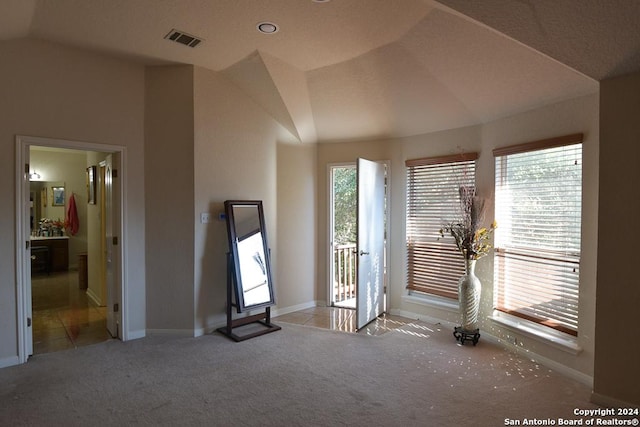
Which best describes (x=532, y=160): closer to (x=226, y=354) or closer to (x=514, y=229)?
(x=514, y=229)

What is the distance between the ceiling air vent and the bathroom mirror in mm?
1607

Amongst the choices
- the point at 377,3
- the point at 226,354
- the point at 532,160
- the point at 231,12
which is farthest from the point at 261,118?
the point at 532,160

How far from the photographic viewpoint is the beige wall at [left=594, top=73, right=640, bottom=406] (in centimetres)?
248

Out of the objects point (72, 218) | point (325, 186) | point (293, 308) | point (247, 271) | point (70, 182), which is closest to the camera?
point (247, 271)

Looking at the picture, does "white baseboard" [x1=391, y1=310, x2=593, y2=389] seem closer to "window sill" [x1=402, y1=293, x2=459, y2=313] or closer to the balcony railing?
"window sill" [x1=402, y1=293, x2=459, y2=313]

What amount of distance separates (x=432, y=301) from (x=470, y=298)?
0.76 m

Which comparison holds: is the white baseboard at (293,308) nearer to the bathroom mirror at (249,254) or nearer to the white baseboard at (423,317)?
the bathroom mirror at (249,254)

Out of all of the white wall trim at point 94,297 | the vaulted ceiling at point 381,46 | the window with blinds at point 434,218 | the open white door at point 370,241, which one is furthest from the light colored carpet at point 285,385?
the vaulted ceiling at point 381,46

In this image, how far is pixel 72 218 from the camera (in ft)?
24.9

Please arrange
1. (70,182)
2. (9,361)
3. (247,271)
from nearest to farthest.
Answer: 1. (9,361)
2. (247,271)
3. (70,182)

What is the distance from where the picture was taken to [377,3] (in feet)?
8.84

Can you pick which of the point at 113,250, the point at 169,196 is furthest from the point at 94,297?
the point at 169,196

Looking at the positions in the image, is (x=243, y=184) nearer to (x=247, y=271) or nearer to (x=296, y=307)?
(x=247, y=271)

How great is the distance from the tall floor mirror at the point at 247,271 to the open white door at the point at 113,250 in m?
1.10
